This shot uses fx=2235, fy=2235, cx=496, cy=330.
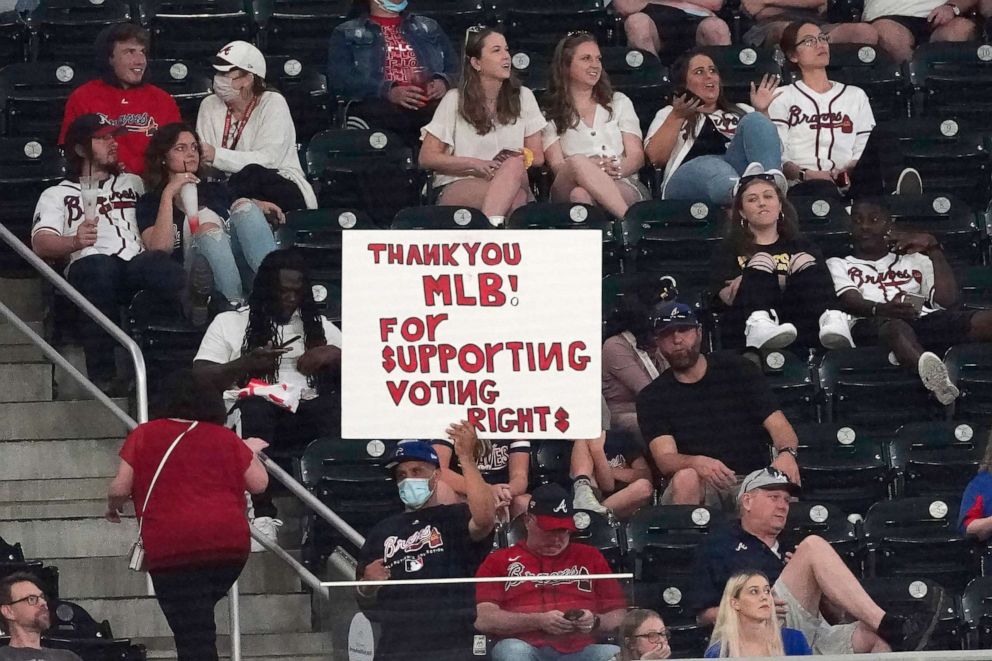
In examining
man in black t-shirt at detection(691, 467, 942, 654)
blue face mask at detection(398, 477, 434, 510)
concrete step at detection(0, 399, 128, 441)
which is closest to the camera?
man in black t-shirt at detection(691, 467, 942, 654)

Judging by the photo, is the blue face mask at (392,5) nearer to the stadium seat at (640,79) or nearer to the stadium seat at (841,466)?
the stadium seat at (640,79)

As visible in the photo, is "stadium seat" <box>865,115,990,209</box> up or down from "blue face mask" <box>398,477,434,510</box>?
up

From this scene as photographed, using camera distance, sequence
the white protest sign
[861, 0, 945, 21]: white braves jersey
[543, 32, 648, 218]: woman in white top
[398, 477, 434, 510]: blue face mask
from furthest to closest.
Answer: [861, 0, 945, 21]: white braves jersey → [543, 32, 648, 218]: woman in white top → [398, 477, 434, 510]: blue face mask → the white protest sign

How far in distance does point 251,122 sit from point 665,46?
6.64 ft

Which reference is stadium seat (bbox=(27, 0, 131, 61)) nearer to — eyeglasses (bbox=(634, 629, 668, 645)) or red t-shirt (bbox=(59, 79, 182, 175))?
red t-shirt (bbox=(59, 79, 182, 175))

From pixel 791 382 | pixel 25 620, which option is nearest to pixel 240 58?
pixel 791 382

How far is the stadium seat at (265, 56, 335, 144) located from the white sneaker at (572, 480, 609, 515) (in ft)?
7.47

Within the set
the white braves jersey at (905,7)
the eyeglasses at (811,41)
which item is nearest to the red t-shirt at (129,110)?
the eyeglasses at (811,41)

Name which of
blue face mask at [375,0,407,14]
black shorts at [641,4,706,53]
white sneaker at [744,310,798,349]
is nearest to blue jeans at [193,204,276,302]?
blue face mask at [375,0,407,14]

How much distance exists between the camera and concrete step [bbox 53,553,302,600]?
7328 mm

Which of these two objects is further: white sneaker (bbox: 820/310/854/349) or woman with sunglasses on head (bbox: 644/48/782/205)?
woman with sunglasses on head (bbox: 644/48/782/205)

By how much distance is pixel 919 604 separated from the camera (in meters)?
6.73

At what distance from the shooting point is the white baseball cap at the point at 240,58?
8656 millimetres

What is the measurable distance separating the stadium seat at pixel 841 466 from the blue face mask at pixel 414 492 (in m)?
1.57
